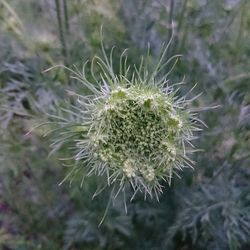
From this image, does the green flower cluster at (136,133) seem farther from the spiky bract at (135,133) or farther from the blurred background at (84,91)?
the blurred background at (84,91)

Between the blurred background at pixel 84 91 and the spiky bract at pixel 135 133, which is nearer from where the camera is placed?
the spiky bract at pixel 135 133

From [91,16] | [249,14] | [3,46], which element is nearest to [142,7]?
[91,16]

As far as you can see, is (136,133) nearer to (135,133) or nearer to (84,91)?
(135,133)

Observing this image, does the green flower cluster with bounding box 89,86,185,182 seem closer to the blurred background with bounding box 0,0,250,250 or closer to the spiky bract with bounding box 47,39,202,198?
the spiky bract with bounding box 47,39,202,198

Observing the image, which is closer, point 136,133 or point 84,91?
point 136,133

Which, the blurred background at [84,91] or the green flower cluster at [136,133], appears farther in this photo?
the blurred background at [84,91]

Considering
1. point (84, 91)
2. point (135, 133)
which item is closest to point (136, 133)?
point (135, 133)

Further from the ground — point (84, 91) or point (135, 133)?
point (84, 91)

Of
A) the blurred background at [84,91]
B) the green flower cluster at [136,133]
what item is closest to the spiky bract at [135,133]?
the green flower cluster at [136,133]
